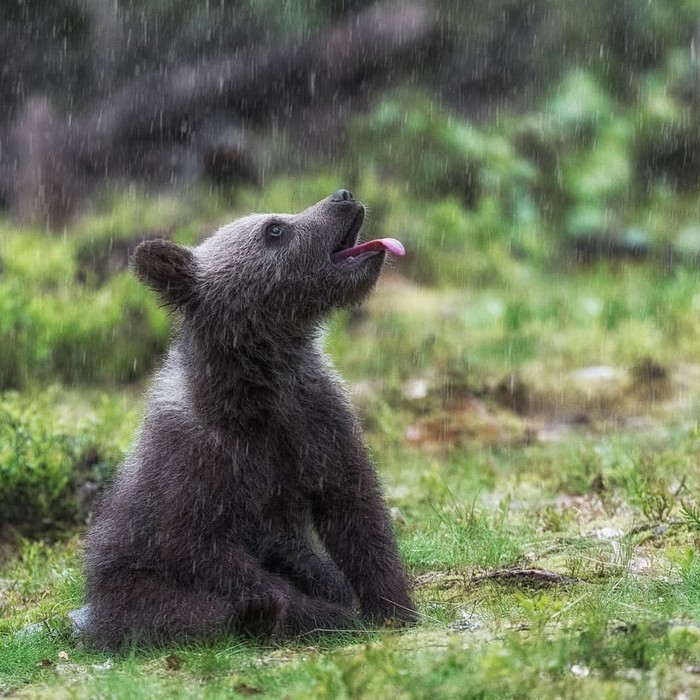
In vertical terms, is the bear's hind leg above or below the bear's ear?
below

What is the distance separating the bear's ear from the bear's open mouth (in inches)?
26.3

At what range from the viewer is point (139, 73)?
1457cm

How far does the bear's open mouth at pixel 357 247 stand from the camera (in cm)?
530

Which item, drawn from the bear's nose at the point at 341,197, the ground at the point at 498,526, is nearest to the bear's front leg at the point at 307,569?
the ground at the point at 498,526

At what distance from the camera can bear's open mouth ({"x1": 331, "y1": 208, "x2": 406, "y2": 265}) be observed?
5.30m

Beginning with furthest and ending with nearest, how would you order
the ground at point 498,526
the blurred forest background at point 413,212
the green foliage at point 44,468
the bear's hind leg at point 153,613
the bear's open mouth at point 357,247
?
1. the blurred forest background at point 413,212
2. the green foliage at point 44,468
3. the bear's open mouth at point 357,247
4. the bear's hind leg at point 153,613
5. the ground at point 498,526

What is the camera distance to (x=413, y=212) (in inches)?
508

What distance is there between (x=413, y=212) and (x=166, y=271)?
7913 millimetres

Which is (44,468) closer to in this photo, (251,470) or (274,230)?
(274,230)

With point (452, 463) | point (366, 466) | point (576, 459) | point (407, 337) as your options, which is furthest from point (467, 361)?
point (366, 466)

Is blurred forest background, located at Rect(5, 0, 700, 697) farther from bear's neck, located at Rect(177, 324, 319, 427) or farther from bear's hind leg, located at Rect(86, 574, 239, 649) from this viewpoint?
bear's hind leg, located at Rect(86, 574, 239, 649)

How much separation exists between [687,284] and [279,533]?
25.8 ft

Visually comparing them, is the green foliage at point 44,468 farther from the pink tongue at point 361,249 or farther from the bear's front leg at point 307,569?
the pink tongue at point 361,249

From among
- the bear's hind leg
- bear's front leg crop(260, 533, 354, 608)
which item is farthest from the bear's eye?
the bear's hind leg
